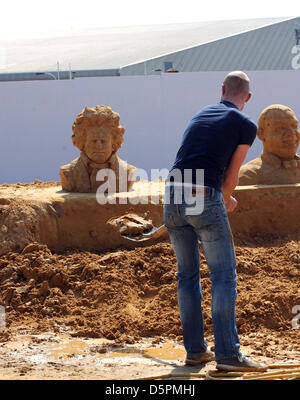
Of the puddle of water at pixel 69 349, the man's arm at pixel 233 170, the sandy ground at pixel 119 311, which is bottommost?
the puddle of water at pixel 69 349

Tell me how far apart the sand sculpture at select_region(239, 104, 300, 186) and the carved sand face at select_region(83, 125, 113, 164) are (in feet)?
5.00

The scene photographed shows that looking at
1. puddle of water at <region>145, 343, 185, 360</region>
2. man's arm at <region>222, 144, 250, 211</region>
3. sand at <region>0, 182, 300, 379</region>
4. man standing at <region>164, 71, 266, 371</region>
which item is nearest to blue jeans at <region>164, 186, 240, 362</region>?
man standing at <region>164, 71, 266, 371</region>

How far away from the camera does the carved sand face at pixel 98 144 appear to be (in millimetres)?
7375

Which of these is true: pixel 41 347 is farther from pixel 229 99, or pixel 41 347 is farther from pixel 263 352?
pixel 229 99

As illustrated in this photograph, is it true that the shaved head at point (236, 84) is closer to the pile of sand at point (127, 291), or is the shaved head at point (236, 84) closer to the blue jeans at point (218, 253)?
the blue jeans at point (218, 253)

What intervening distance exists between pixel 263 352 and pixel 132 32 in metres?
16.9

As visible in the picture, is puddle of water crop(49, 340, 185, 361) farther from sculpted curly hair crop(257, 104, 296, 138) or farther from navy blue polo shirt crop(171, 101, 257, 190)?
sculpted curly hair crop(257, 104, 296, 138)

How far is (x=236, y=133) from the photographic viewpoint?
416 centimetres

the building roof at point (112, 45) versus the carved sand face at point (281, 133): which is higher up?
the building roof at point (112, 45)

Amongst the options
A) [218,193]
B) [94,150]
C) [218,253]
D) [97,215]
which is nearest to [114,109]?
[94,150]

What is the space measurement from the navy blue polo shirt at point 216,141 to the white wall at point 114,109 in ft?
28.2

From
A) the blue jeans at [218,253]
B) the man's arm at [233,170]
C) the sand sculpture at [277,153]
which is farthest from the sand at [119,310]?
the man's arm at [233,170]
